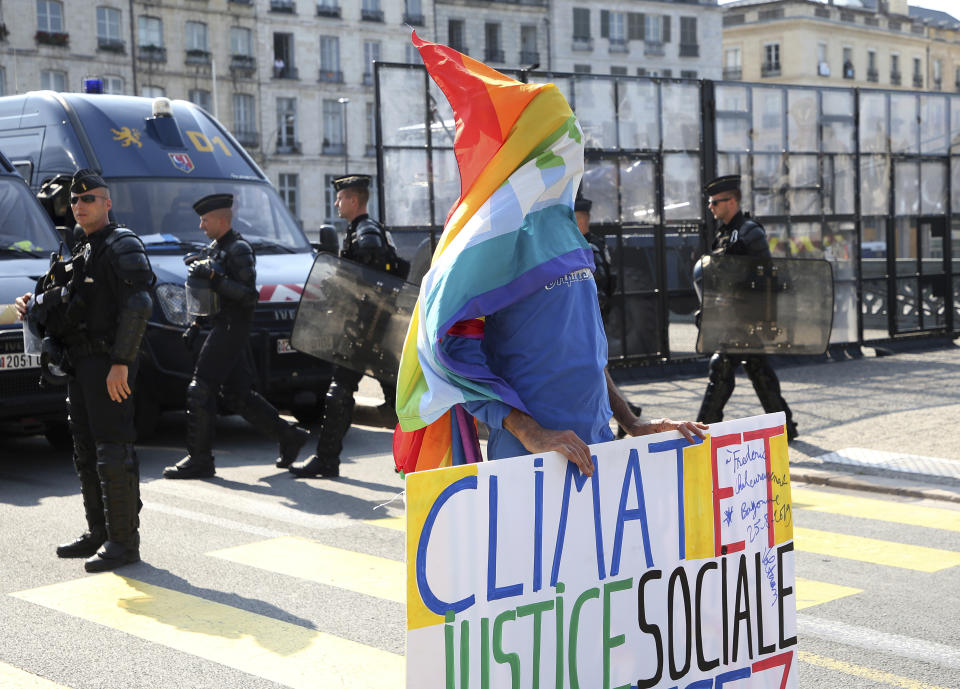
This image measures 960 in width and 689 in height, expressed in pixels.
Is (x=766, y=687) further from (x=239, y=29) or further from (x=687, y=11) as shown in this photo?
(x=687, y=11)

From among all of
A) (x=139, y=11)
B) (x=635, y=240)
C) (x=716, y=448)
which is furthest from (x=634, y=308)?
(x=139, y=11)

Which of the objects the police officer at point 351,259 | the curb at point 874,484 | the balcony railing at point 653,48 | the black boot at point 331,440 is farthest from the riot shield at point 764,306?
the balcony railing at point 653,48

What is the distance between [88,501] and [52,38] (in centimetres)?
5222

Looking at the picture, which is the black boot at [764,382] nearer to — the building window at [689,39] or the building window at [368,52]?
the building window at [368,52]

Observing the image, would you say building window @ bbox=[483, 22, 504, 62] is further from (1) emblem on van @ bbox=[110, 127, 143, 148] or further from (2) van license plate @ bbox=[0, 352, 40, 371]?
(2) van license plate @ bbox=[0, 352, 40, 371]

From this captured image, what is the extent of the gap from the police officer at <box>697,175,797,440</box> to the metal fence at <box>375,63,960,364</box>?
3.78 meters

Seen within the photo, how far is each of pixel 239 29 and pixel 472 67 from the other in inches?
2378

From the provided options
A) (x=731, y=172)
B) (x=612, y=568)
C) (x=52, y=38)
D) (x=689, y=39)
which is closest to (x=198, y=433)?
(x=612, y=568)

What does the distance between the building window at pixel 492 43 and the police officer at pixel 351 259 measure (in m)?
60.6

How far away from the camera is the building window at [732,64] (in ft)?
258

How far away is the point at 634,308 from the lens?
559 inches

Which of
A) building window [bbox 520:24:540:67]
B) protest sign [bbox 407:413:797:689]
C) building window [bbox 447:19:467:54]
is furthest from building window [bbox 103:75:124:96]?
protest sign [bbox 407:413:797:689]

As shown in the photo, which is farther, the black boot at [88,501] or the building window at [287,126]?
the building window at [287,126]

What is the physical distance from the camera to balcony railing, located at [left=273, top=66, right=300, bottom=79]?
62.1 m
